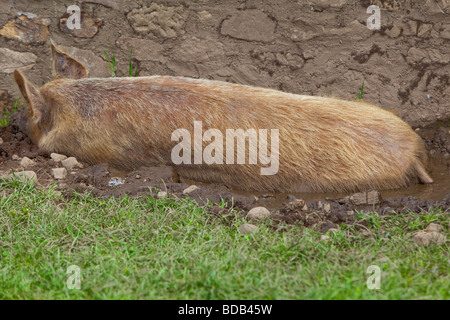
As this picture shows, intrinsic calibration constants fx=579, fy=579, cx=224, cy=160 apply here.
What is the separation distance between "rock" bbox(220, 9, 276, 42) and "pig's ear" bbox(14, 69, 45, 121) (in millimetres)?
1738

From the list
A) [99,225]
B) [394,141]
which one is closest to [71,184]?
[99,225]

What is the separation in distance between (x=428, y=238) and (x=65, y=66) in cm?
338

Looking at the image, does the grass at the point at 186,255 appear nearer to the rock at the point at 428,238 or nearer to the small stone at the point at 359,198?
the rock at the point at 428,238

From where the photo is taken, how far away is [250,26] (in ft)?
17.3

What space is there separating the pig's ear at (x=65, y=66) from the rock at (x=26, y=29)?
19.7 inches

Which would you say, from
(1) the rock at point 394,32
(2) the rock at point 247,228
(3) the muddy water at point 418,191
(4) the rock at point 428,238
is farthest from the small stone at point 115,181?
(1) the rock at point 394,32

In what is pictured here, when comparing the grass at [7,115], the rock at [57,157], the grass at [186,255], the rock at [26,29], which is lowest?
the grass at [186,255]

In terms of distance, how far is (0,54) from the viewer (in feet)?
18.0

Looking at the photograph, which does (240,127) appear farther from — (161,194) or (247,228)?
(247,228)

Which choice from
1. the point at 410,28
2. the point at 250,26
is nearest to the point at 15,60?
the point at 250,26

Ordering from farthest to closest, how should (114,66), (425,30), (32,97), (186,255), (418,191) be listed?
(114,66) → (425,30) → (32,97) → (418,191) → (186,255)

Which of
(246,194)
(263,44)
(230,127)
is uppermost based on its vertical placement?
(263,44)

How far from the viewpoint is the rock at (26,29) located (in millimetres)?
5406

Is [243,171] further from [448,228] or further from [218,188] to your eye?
[448,228]
